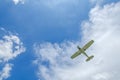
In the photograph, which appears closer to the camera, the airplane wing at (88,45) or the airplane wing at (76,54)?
the airplane wing at (88,45)

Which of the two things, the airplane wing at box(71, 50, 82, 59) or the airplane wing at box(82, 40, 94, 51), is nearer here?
the airplane wing at box(82, 40, 94, 51)

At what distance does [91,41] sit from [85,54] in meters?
A: 11.7

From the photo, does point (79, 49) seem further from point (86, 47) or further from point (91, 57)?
point (91, 57)

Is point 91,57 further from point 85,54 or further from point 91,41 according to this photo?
point 91,41

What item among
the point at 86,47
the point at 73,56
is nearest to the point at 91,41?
the point at 86,47

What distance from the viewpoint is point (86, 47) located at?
13825 cm

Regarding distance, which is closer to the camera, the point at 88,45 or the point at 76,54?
the point at 88,45

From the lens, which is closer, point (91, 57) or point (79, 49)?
point (79, 49)

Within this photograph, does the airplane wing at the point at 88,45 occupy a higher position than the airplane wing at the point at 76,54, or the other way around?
the airplane wing at the point at 76,54

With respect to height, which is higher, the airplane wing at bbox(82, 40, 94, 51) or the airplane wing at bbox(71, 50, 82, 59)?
the airplane wing at bbox(71, 50, 82, 59)

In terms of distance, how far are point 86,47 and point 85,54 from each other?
300 inches

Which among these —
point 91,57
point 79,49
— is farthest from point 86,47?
point 91,57

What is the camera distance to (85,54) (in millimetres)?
145000

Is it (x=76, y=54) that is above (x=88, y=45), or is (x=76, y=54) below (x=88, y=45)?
above
